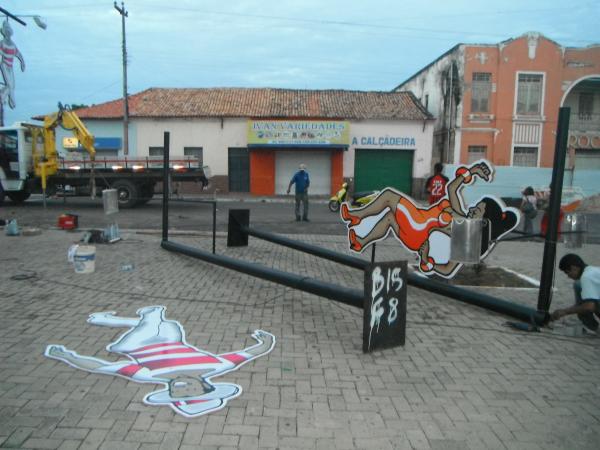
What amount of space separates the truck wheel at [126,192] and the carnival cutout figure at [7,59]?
5.08 meters

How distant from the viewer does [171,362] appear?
3889 millimetres

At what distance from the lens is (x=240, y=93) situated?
29.5 m

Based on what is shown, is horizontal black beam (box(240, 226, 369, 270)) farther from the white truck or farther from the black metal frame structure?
the white truck

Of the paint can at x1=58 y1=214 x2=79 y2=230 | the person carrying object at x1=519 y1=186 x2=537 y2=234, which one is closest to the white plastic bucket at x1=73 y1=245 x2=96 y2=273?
the paint can at x1=58 y1=214 x2=79 y2=230

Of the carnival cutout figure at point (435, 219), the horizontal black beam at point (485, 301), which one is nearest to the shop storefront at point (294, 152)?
the carnival cutout figure at point (435, 219)

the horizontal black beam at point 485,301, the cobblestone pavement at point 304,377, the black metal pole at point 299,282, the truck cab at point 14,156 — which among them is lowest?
the cobblestone pavement at point 304,377

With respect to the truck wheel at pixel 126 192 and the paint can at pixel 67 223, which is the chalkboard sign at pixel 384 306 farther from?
the truck wheel at pixel 126 192

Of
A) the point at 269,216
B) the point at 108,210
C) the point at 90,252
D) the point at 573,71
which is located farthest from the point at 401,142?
the point at 90,252

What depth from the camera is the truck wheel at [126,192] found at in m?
16.2

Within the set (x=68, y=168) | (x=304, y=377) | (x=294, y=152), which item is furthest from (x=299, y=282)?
(x=294, y=152)

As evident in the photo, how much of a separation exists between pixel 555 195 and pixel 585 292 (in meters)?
0.97

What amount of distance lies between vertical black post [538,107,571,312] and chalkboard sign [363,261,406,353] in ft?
5.49

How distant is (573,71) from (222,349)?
2869 cm

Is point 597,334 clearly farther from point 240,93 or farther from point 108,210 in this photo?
point 240,93
